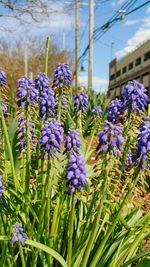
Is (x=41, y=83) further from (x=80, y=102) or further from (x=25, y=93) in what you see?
(x=80, y=102)

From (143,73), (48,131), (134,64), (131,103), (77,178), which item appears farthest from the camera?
(134,64)

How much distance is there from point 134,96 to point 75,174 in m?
0.77

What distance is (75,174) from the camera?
1.76 m

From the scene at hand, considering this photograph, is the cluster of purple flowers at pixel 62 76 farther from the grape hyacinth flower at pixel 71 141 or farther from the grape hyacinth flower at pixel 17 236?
the grape hyacinth flower at pixel 17 236

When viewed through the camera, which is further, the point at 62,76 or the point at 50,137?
the point at 62,76

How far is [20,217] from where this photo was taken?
2361 millimetres

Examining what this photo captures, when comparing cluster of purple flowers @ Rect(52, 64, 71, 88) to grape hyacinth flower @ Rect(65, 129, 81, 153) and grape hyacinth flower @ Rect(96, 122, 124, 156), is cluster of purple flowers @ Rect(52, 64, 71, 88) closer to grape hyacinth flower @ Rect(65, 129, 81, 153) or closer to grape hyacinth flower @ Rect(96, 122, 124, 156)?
grape hyacinth flower @ Rect(65, 129, 81, 153)

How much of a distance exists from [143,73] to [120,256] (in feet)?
130

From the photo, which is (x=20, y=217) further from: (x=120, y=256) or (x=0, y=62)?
(x=0, y=62)

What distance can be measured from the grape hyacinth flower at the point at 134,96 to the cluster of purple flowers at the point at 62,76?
2.07 feet

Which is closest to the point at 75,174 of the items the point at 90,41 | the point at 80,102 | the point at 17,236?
the point at 17,236

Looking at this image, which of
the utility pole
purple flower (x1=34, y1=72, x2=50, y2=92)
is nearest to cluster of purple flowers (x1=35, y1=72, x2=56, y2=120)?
purple flower (x1=34, y1=72, x2=50, y2=92)

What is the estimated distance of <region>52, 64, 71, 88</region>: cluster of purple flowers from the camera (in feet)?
9.42

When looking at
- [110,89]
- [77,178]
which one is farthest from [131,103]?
[110,89]
